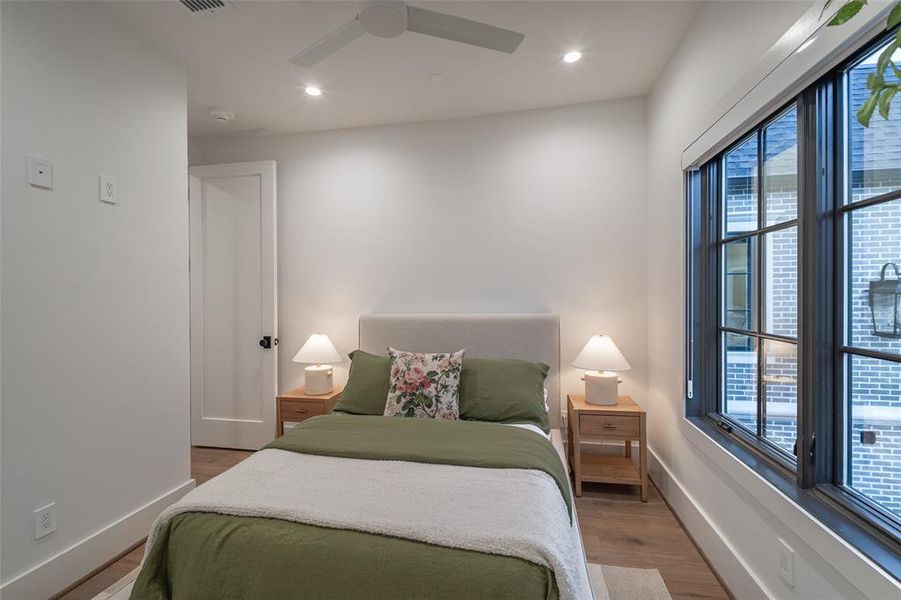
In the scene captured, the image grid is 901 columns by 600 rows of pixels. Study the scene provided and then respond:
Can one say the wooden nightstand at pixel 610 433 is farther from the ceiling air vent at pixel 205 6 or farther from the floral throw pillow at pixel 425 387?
the ceiling air vent at pixel 205 6

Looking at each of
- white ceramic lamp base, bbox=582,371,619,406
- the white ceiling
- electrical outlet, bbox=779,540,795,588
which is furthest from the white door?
electrical outlet, bbox=779,540,795,588

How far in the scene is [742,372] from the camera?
6.57ft

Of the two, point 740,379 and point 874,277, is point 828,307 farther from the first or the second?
point 740,379

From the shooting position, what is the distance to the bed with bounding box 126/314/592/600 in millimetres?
1149

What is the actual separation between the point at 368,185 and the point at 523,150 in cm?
128

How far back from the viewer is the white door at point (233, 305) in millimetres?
3434

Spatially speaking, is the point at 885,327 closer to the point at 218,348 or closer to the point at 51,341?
the point at 51,341

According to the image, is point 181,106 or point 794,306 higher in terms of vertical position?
point 181,106

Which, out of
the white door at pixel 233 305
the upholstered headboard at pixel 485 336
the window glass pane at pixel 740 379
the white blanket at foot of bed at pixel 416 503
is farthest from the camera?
the white door at pixel 233 305

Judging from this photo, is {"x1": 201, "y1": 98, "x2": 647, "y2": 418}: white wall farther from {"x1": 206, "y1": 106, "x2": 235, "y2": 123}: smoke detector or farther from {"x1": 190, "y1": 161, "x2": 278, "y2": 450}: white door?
{"x1": 206, "y1": 106, "x2": 235, "y2": 123}: smoke detector

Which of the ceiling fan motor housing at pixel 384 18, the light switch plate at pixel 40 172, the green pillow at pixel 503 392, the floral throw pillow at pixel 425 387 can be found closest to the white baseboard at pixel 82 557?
the floral throw pillow at pixel 425 387

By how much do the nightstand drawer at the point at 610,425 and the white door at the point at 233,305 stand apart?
245 centimetres

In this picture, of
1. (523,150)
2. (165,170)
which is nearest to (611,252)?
(523,150)

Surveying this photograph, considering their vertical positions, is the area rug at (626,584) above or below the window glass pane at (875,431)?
below
